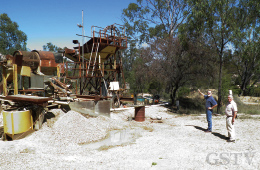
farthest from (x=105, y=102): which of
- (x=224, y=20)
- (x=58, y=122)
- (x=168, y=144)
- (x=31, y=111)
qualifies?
(x=224, y=20)

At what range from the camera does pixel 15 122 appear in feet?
27.0

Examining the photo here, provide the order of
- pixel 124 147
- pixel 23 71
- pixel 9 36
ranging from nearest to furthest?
pixel 124 147, pixel 23 71, pixel 9 36

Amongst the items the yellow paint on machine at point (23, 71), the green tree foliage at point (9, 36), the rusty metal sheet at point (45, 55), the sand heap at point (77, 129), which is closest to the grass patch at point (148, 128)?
the sand heap at point (77, 129)

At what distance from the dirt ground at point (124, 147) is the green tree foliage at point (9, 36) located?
110 feet

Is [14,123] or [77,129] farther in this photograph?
[77,129]

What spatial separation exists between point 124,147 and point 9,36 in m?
39.2

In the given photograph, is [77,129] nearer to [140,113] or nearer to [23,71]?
[140,113]

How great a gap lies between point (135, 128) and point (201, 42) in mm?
11363

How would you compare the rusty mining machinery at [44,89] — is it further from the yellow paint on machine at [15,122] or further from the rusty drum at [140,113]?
the rusty drum at [140,113]

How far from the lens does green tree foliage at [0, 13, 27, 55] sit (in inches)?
1449

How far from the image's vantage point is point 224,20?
15.1 m

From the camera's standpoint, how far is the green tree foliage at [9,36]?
36.8 metres

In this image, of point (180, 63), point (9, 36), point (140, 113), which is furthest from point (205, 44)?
point (9, 36)

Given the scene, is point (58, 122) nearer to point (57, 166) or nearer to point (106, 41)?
point (57, 166)
